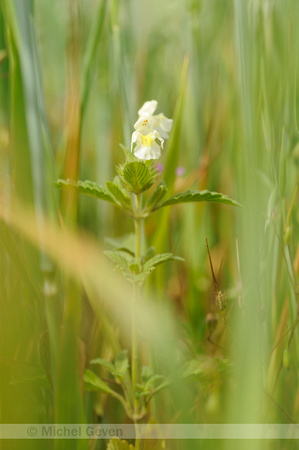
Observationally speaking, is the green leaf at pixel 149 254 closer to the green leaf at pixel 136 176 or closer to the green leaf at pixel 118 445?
the green leaf at pixel 136 176

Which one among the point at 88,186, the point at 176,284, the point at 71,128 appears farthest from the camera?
the point at 176,284

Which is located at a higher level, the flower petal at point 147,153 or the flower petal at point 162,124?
the flower petal at point 162,124

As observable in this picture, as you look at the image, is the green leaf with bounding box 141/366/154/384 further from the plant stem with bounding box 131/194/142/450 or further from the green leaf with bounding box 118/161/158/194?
the green leaf with bounding box 118/161/158/194

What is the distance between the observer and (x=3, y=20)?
442 mm

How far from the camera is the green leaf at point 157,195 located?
0.36 meters

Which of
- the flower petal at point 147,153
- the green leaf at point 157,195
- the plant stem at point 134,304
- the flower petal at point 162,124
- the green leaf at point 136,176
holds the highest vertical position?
the flower petal at point 162,124

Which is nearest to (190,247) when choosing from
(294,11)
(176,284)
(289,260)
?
(176,284)

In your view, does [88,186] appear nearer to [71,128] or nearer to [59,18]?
[71,128]

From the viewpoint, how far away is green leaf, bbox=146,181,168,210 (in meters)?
0.36

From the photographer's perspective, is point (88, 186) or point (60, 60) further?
point (60, 60)

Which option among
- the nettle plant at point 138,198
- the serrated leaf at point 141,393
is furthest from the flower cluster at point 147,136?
the serrated leaf at point 141,393

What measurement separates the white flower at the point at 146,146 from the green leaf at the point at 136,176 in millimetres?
13

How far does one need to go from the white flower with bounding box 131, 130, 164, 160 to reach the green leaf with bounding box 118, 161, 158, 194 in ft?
0.04

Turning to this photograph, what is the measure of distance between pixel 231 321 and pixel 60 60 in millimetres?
454
